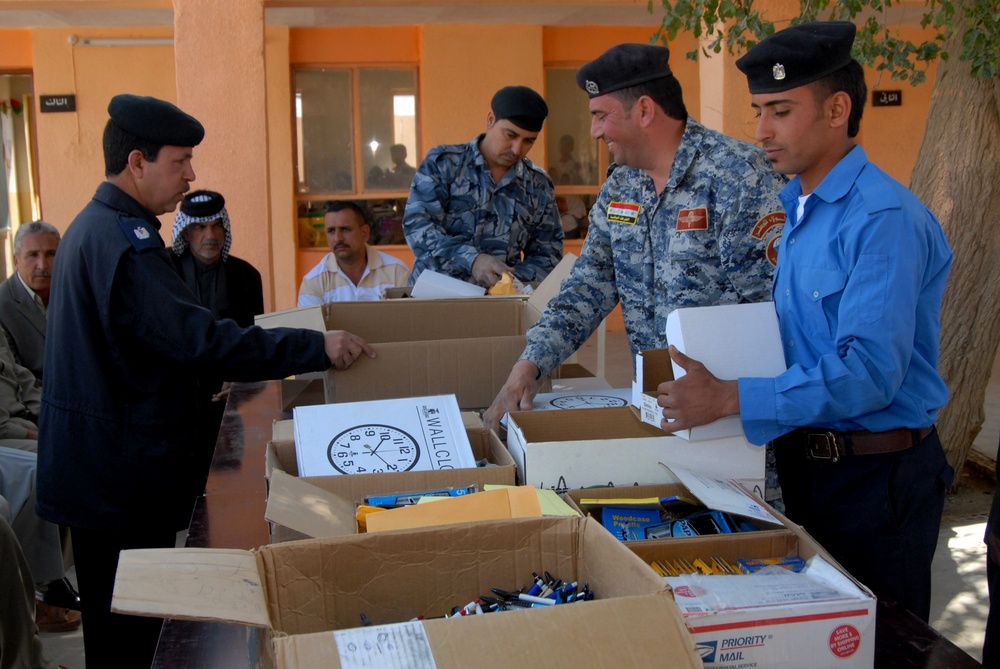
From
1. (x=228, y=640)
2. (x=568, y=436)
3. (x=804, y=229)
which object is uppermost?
(x=804, y=229)

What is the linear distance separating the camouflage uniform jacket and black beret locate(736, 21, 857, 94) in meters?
0.45

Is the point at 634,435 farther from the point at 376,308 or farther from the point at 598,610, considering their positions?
the point at 376,308

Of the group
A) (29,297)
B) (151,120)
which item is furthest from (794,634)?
(29,297)

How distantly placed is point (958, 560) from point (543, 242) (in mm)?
2271

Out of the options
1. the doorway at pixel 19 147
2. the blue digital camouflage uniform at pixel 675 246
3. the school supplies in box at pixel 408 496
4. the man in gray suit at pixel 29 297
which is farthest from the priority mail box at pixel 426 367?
the doorway at pixel 19 147

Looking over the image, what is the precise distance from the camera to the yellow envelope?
1.41m

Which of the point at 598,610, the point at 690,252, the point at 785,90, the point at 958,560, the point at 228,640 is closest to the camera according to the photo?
the point at 598,610

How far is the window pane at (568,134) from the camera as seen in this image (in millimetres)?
8594

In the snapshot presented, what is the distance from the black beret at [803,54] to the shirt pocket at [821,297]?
1.18 ft

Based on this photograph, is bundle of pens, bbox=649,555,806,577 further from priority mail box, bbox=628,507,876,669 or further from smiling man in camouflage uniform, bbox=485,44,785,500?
smiling man in camouflage uniform, bbox=485,44,785,500

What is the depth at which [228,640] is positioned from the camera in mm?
1391

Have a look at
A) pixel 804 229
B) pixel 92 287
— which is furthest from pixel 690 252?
pixel 92 287

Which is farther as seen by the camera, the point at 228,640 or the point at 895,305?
the point at 895,305

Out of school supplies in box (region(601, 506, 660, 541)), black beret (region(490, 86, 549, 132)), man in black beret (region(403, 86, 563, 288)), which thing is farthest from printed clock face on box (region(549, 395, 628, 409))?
black beret (region(490, 86, 549, 132))
